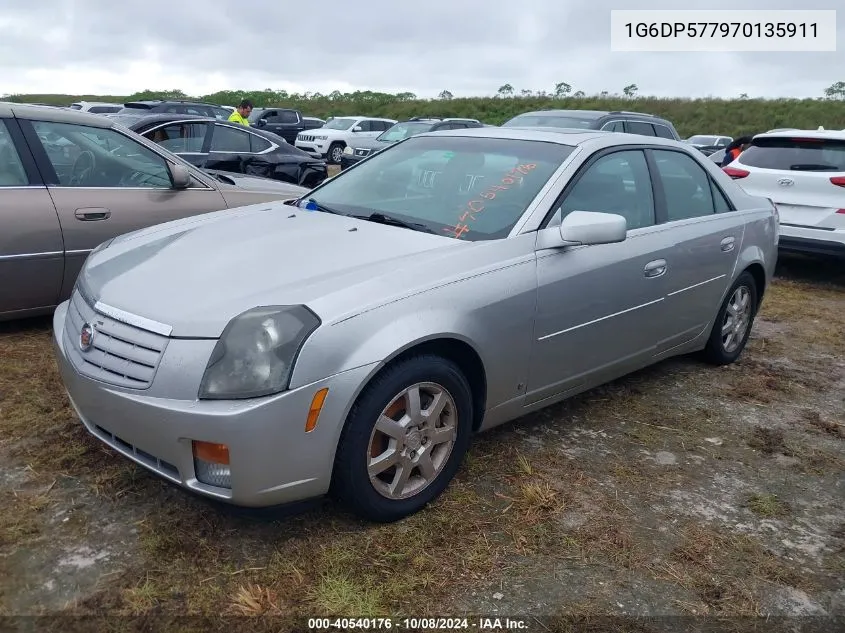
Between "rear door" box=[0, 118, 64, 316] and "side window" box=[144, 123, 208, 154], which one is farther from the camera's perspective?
"side window" box=[144, 123, 208, 154]

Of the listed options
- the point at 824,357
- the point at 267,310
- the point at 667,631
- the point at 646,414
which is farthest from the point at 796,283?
the point at 267,310

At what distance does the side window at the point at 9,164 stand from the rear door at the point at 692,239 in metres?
3.78

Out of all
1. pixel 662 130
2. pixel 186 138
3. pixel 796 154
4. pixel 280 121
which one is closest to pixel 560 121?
pixel 662 130

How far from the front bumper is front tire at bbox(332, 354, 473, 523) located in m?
0.09

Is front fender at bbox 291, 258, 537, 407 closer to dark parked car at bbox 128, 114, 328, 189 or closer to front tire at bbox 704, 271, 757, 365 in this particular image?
front tire at bbox 704, 271, 757, 365

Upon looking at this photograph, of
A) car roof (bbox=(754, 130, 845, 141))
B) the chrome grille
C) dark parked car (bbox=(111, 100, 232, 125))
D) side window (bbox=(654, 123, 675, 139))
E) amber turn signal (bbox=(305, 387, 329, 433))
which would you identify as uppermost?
dark parked car (bbox=(111, 100, 232, 125))

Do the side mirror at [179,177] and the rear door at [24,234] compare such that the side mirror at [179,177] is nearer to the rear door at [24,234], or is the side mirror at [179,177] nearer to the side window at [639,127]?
the rear door at [24,234]

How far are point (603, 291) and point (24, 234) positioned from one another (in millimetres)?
3402

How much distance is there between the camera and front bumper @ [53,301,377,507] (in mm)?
2354

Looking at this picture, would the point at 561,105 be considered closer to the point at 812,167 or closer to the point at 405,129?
the point at 405,129

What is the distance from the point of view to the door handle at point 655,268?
3764mm

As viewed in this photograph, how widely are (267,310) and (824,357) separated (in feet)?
14.6

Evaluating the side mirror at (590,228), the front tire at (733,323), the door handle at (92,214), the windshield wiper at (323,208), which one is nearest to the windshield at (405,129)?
the door handle at (92,214)

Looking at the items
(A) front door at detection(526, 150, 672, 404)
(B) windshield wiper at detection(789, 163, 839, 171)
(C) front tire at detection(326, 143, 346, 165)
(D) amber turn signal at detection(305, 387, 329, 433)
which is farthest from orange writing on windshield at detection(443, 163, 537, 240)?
(C) front tire at detection(326, 143, 346, 165)
